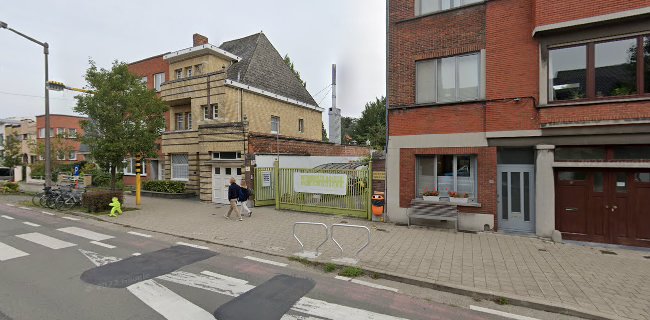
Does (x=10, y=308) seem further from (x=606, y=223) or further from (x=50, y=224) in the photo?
(x=606, y=223)

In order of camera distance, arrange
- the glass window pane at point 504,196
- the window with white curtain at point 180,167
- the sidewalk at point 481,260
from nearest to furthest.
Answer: the sidewalk at point 481,260 → the glass window pane at point 504,196 → the window with white curtain at point 180,167

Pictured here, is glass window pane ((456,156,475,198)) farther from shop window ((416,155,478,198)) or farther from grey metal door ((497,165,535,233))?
grey metal door ((497,165,535,233))

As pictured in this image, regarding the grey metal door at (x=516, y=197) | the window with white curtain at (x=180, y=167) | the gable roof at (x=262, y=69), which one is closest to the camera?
the grey metal door at (x=516, y=197)

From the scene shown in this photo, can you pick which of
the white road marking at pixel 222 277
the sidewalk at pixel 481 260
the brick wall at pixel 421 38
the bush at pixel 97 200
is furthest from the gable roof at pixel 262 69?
the white road marking at pixel 222 277

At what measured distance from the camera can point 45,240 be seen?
806cm

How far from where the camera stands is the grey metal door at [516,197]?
901 centimetres

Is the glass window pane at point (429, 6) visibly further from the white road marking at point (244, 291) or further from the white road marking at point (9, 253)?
the white road marking at point (9, 253)

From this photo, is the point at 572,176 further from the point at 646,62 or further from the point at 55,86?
the point at 55,86

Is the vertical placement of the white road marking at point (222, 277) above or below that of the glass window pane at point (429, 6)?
below

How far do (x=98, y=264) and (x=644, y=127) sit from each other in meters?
13.1

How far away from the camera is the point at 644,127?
7457mm

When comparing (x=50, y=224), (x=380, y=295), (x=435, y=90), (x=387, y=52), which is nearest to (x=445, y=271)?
(x=380, y=295)

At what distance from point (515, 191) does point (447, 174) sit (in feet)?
6.60

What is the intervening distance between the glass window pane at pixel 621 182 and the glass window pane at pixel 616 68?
6.98ft
